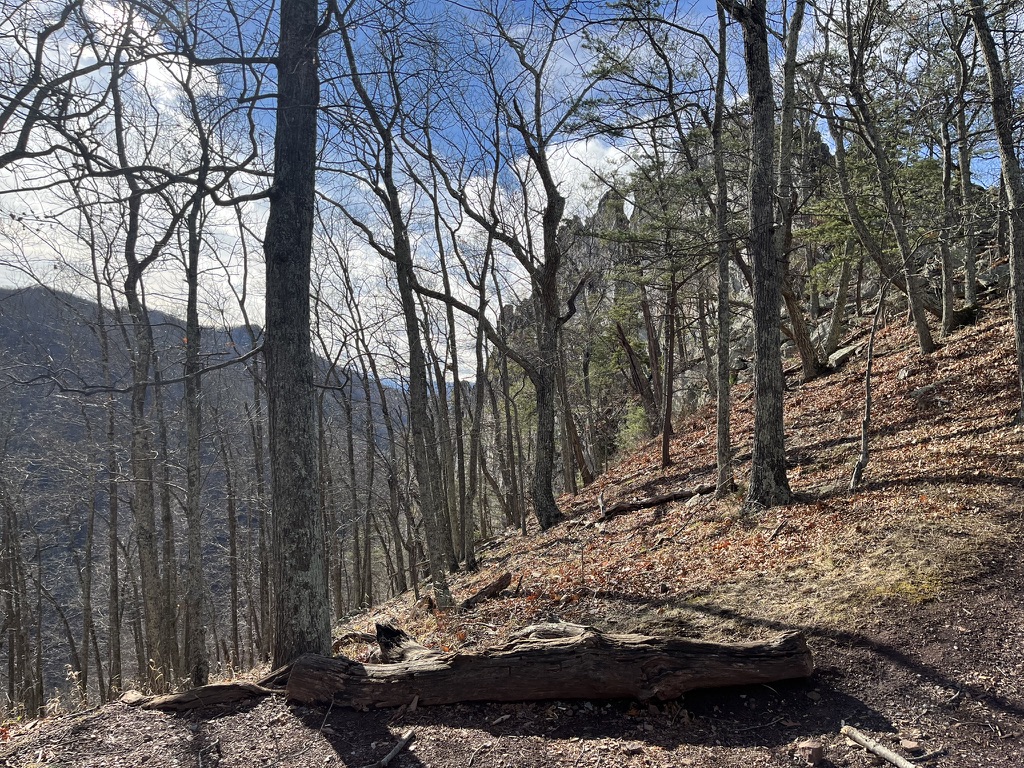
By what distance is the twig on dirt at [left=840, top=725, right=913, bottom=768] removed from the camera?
3160 mm

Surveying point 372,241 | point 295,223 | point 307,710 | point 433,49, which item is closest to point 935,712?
point 307,710

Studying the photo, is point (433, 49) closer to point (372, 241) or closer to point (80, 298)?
A: point (372, 241)

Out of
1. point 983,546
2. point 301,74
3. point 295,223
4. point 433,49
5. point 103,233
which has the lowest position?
point 983,546

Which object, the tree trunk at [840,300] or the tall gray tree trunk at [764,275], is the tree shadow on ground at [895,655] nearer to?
the tall gray tree trunk at [764,275]

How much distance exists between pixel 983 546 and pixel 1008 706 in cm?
189

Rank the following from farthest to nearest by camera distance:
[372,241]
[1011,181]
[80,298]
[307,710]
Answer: [80,298]
[372,241]
[1011,181]
[307,710]

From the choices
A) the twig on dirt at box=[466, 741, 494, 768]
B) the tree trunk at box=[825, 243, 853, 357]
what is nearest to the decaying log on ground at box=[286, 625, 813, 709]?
the twig on dirt at box=[466, 741, 494, 768]

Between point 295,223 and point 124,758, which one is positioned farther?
point 295,223

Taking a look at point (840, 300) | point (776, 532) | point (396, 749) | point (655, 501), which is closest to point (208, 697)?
point (396, 749)

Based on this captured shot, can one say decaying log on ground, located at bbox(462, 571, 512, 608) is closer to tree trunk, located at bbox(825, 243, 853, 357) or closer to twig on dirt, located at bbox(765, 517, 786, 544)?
twig on dirt, located at bbox(765, 517, 786, 544)

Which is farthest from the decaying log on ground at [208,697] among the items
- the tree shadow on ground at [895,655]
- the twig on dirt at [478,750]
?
the tree shadow on ground at [895,655]

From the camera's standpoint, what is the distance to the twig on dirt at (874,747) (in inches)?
124

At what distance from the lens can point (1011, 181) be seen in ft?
21.5

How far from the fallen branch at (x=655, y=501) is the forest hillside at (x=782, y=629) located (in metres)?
1.54
